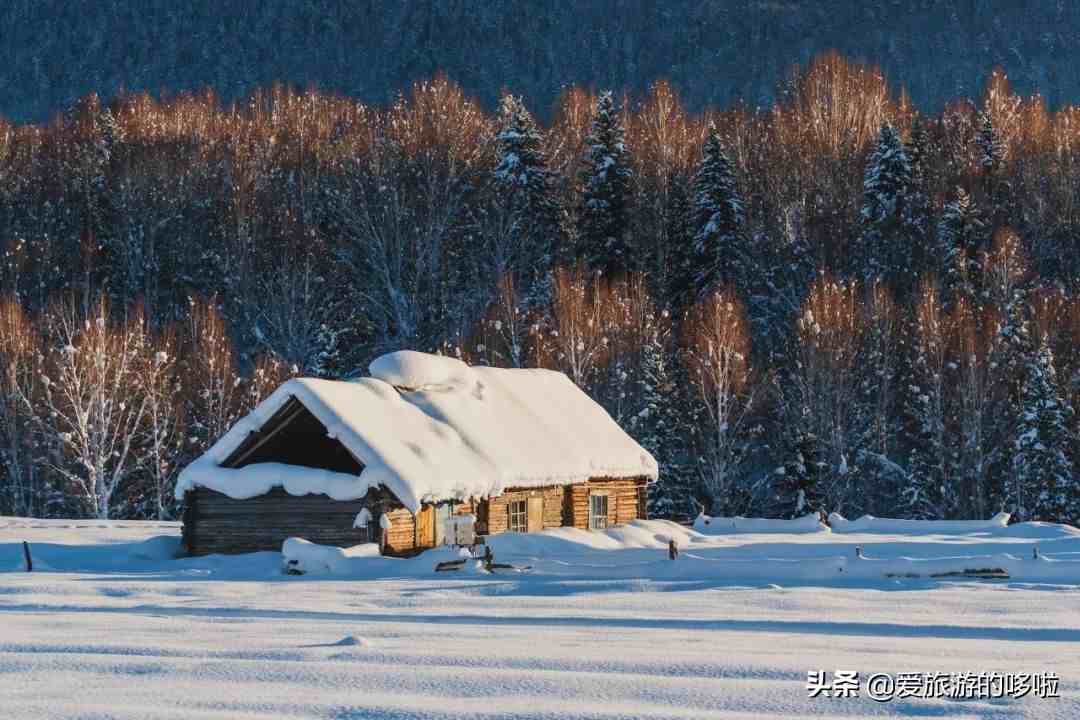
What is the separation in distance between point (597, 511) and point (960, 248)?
28584 millimetres

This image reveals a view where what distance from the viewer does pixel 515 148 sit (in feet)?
233

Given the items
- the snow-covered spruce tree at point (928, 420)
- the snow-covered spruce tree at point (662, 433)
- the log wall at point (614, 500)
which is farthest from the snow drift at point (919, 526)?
A: the snow-covered spruce tree at point (662, 433)

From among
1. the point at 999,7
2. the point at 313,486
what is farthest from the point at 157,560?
the point at 999,7

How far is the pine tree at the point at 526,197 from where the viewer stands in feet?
228

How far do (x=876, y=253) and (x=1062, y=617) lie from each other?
164 feet

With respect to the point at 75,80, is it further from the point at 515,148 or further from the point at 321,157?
the point at 515,148

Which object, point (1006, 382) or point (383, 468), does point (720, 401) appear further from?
point (383, 468)

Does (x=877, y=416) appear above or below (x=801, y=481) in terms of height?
above

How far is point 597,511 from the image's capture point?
39562mm

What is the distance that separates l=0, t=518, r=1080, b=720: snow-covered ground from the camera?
408 inches

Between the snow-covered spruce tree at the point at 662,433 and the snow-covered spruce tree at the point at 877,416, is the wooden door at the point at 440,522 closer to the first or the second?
the snow-covered spruce tree at the point at 662,433

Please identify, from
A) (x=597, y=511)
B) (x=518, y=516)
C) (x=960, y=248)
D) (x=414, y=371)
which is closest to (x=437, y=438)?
(x=414, y=371)

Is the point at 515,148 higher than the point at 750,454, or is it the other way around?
the point at 515,148

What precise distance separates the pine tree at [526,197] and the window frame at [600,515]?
29.5 meters
